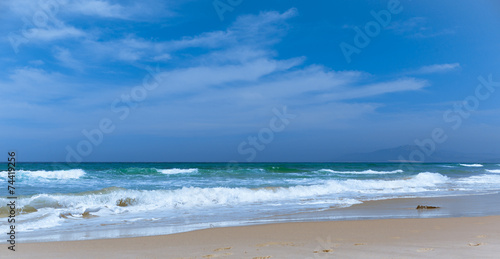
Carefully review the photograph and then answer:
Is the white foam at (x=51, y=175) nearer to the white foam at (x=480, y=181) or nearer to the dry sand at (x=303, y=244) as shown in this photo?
the dry sand at (x=303, y=244)

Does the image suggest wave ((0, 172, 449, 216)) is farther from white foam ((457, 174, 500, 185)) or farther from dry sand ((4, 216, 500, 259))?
white foam ((457, 174, 500, 185))

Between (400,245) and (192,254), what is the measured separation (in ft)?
9.45

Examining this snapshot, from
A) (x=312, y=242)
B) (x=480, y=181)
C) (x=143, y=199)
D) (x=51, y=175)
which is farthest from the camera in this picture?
(x=51, y=175)

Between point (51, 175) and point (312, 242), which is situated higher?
point (51, 175)

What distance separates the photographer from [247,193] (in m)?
14.0

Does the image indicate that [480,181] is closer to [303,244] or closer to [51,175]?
[303,244]

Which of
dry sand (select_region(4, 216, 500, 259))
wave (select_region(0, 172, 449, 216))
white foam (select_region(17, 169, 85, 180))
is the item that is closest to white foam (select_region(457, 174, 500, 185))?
wave (select_region(0, 172, 449, 216))

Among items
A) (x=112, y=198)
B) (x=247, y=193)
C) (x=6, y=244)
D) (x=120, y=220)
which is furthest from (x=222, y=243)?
(x=247, y=193)

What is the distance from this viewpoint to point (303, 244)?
5414mm

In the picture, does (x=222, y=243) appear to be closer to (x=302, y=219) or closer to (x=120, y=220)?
(x=302, y=219)

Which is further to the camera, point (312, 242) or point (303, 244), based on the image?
point (312, 242)

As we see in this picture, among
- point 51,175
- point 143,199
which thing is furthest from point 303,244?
point 51,175

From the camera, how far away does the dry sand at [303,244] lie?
479 centimetres

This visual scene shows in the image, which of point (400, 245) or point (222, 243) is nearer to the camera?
point (400, 245)
